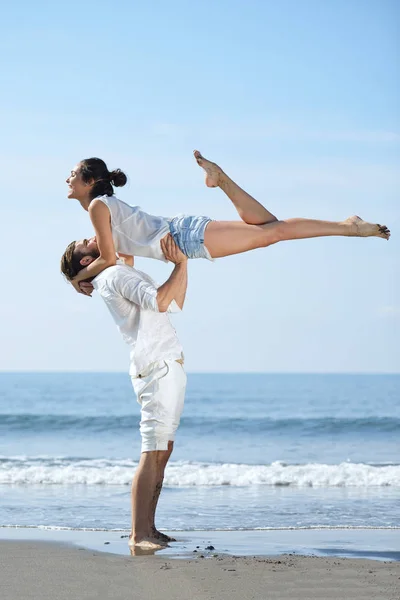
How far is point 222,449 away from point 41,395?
1679 cm

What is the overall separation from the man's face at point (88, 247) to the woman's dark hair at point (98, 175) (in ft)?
0.93

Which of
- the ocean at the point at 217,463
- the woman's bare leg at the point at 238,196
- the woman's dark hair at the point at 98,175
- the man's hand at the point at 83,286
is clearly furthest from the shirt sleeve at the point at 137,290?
the ocean at the point at 217,463

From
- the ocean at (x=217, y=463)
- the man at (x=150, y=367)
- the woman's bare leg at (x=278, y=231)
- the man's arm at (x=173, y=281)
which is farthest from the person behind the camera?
the ocean at (x=217, y=463)

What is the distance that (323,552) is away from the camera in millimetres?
5023

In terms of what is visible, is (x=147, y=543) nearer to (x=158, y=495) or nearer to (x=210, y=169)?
(x=158, y=495)

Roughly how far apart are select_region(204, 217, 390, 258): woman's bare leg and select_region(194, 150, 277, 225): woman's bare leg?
80mm

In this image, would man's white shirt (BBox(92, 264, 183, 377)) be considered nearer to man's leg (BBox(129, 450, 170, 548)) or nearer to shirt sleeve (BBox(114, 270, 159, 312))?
shirt sleeve (BBox(114, 270, 159, 312))

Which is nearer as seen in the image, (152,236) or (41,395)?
(152,236)

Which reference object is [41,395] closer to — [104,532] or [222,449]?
[222,449]

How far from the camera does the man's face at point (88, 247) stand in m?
5.11

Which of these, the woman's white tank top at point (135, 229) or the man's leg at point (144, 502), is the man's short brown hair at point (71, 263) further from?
the man's leg at point (144, 502)

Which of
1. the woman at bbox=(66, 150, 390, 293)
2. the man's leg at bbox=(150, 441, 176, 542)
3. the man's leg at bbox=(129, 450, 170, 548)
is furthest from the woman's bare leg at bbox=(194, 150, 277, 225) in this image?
the man's leg at bbox=(129, 450, 170, 548)

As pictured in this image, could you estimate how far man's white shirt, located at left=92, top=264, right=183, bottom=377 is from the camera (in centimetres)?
481

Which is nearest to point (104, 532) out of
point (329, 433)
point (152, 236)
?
point (152, 236)
